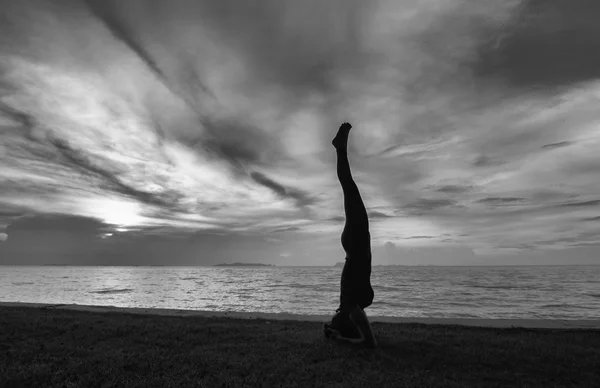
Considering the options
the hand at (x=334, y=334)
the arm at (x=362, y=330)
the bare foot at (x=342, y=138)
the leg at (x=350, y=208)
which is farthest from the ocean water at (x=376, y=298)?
the bare foot at (x=342, y=138)

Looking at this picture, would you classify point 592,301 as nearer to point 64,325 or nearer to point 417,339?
point 417,339

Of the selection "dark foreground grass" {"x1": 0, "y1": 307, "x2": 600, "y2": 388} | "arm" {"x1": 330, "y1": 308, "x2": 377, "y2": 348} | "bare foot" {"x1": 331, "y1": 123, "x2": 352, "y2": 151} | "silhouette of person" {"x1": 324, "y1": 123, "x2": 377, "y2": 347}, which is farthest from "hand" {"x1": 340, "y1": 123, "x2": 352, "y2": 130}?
"dark foreground grass" {"x1": 0, "y1": 307, "x2": 600, "y2": 388}

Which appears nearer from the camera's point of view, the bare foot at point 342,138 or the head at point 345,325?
the head at point 345,325

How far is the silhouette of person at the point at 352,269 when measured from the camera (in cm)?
883

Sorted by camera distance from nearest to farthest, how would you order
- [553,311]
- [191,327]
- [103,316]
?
[191,327] → [103,316] → [553,311]

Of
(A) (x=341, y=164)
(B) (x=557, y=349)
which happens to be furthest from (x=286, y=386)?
(B) (x=557, y=349)

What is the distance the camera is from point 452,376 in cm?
638

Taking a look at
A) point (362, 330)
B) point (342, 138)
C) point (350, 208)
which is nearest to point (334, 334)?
point (362, 330)

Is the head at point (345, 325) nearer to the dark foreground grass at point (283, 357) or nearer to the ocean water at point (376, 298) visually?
the dark foreground grass at point (283, 357)

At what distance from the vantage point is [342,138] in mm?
9453

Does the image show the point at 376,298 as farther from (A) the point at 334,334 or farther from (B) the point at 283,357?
(B) the point at 283,357

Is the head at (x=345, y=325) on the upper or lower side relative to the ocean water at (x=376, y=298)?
upper

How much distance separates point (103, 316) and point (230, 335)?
6.88 meters

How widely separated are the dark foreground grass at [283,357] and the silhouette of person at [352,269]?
546 mm
